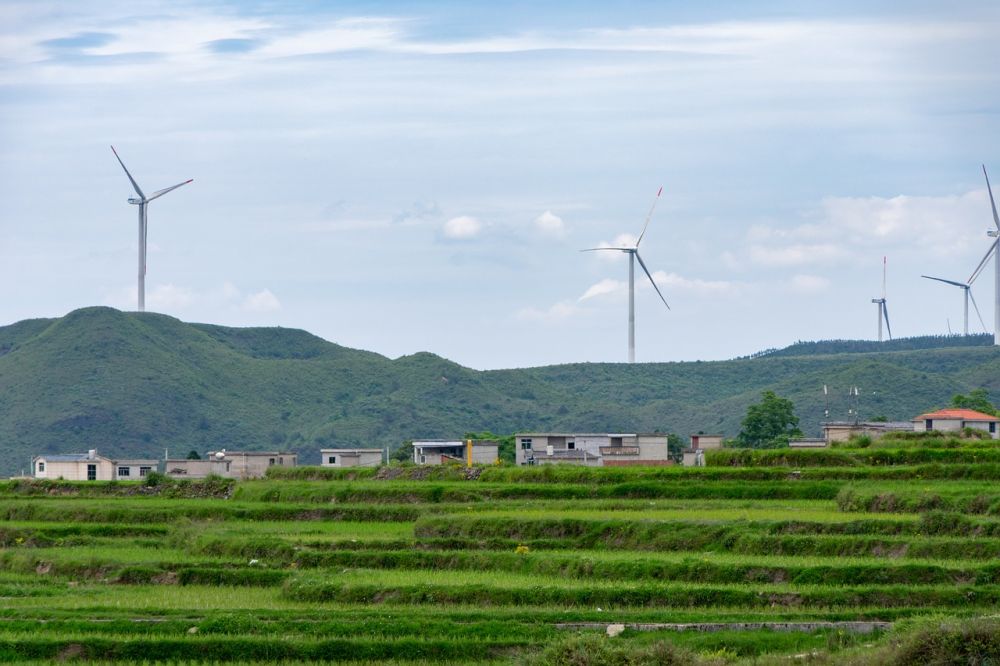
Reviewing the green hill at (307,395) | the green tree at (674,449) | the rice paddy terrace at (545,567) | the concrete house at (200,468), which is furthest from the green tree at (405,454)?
the rice paddy terrace at (545,567)

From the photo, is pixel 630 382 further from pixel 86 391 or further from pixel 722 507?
pixel 722 507

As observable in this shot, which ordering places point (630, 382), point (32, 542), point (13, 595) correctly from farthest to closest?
point (630, 382), point (32, 542), point (13, 595)

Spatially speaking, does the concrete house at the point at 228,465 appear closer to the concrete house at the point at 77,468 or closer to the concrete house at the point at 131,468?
the concrete house at the point at 131,468

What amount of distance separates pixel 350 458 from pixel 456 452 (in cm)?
664

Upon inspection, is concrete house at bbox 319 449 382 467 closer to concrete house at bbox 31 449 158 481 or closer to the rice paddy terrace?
concrete house at bbox 31 449 158 481

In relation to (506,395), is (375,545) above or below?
below

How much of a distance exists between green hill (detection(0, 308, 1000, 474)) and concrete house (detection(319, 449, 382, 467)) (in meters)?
43.5

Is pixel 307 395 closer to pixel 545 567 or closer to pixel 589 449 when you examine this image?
pixel 589 449

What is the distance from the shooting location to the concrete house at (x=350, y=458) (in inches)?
3337

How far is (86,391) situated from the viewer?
141625 mm

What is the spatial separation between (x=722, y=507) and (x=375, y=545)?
1303 centimetres

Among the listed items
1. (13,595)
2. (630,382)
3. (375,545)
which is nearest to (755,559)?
(375,545)

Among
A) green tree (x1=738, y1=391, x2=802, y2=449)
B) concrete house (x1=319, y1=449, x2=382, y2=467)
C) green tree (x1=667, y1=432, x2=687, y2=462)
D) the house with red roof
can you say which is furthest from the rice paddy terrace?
green tree (x1=738, y1=391, x2=802, y2=449)

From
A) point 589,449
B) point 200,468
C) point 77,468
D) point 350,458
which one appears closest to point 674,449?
point 589,449
